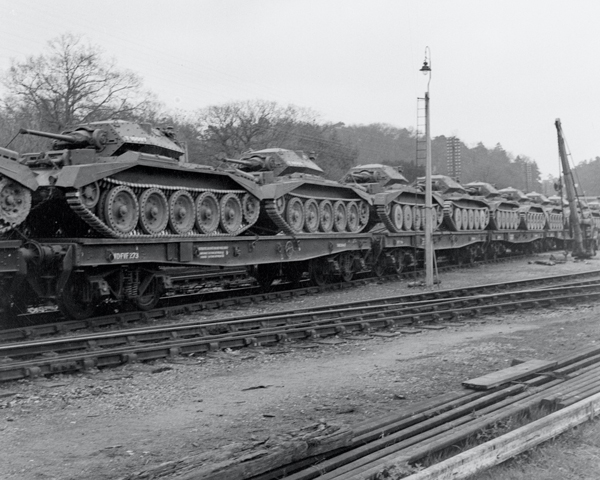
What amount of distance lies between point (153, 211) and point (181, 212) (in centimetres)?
74

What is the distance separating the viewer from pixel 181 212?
14227mm

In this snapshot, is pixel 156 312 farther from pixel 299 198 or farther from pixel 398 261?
pixel 398 261

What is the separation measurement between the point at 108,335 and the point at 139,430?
3682 millimetres

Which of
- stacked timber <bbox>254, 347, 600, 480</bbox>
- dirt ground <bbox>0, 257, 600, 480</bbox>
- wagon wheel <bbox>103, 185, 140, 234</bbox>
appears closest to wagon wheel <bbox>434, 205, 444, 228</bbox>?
dirt ground <bbox>0, 257, 600, 480</bbox>

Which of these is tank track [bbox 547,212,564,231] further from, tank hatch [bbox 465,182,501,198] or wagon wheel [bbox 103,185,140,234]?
wagon wheel [bbox 103,185,140,234]

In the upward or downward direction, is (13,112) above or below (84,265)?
above

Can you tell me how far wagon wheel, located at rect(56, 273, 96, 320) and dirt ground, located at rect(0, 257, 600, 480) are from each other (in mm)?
4156

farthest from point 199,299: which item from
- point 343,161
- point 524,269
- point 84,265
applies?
point 343,161

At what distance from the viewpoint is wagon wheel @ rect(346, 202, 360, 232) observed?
20.8 meters

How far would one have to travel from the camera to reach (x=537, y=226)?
37.3m

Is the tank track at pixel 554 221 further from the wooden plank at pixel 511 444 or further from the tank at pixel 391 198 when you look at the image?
the wooden plank at pixel 511 444

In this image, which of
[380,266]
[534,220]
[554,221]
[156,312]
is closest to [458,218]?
[380,266]

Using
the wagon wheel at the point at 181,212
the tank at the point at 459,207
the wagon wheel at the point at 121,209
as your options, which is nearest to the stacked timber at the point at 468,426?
the wagon wheel at the point at 121,209

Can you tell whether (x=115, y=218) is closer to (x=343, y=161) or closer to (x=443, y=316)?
(x=443, y=316)
